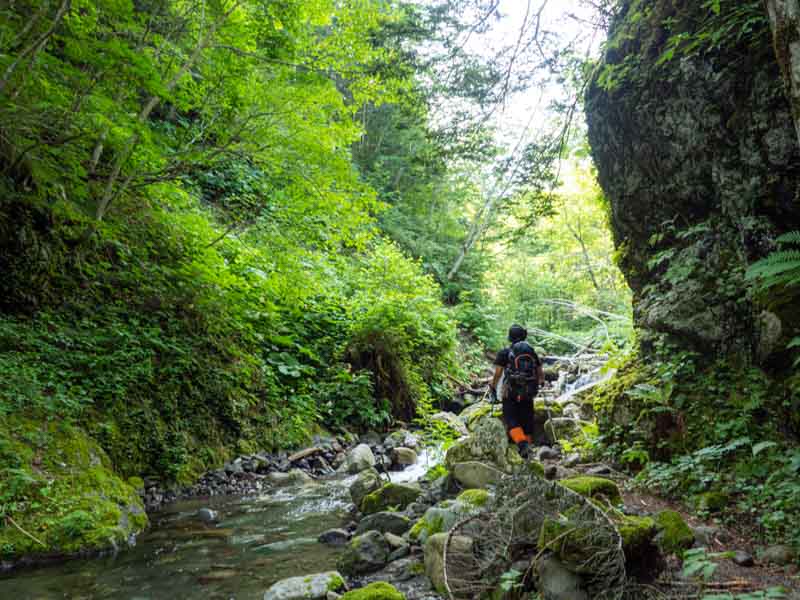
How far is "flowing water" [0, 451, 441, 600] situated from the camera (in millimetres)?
3725

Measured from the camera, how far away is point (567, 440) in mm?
7559

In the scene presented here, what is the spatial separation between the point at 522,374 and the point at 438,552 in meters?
3.28

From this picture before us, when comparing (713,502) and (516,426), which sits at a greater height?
(516,426)

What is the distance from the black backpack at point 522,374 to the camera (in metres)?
6.51

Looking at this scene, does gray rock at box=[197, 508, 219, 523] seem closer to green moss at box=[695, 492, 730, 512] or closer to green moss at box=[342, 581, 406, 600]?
green moss at box=[342, 581, 406, 600]

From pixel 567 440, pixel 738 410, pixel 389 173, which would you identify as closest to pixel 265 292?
pixel 567 440

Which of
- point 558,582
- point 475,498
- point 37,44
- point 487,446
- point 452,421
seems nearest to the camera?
point 558,582

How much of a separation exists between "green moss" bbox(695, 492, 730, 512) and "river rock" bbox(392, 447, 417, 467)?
4858mm

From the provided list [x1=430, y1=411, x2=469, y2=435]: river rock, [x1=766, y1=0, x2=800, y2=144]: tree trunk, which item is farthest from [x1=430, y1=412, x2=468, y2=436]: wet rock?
[x1=766, y1=0, x2=800, y2=144]: tree trunk

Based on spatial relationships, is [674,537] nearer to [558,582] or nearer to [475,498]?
[558,582]

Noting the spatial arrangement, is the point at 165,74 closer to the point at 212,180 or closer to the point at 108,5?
the point at 108,5

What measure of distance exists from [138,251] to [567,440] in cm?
783

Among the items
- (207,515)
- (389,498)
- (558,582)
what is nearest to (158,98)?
(207,515)

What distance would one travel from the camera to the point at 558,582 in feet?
9.35
